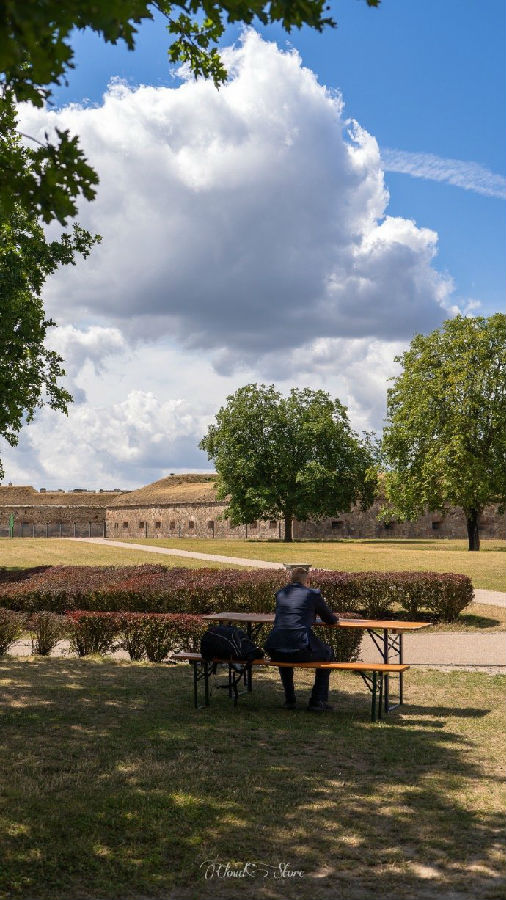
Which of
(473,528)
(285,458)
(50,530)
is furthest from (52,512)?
(473,528)

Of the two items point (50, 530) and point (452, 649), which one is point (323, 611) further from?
point (50, 530)

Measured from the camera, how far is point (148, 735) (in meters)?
7.62

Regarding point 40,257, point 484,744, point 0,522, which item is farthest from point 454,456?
point 0,522

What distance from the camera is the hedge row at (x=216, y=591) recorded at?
14.5m

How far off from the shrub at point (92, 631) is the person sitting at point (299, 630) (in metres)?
3.87

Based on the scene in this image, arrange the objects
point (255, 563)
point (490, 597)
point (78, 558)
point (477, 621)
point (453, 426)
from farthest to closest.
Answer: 1. point (453, 426)
2. point (78, 558)
3. point (255, 563)
4. point (490, 597)
5. point (477, 621)

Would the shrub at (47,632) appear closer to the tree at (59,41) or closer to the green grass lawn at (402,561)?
the tree at (59,41)

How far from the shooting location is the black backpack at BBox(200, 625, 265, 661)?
9010mm

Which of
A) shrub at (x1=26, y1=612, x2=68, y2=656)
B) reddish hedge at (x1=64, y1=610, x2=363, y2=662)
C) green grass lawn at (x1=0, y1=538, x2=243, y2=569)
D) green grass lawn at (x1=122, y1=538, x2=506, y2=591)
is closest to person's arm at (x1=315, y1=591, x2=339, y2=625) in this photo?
reddish hedge at (x1=64, y1=610, x2=363, y2=662)

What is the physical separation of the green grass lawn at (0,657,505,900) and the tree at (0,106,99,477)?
572 inches

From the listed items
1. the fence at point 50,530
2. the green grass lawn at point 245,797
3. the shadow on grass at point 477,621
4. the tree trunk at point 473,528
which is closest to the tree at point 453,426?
the tree trunk at point 473,528

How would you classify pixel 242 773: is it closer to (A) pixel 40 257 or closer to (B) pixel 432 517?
(A) pixel 40 257

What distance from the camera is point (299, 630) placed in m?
8.72

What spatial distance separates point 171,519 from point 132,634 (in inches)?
2224
